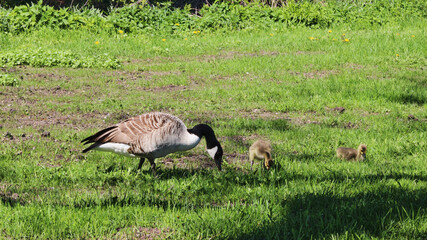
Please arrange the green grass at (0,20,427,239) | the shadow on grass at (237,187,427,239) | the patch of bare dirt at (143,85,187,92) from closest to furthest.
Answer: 1. the shadow on grass at (237,187,427,239)
2. the green grass at (0,20,427,239)
3. the patch of bare dirt at (143,85,187,92)

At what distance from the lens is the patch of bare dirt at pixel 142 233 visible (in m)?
4.25

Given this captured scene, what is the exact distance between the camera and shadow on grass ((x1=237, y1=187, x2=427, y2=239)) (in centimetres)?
420

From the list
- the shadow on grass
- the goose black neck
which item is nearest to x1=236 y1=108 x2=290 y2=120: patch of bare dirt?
the goose black neck

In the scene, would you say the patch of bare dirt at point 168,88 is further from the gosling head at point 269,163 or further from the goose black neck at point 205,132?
the gosling head at point 269,163

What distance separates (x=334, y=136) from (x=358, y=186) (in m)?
2.31

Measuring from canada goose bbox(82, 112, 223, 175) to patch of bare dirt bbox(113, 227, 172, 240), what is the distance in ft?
4.36

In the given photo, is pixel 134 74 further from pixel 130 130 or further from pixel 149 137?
pixel 149 137

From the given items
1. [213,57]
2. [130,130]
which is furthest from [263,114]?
[213,57]

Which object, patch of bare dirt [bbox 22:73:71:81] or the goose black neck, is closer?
the goose black neck

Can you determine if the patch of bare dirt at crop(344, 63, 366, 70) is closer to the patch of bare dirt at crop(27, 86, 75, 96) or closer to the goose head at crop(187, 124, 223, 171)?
the patch of bare dirt at crop(27, 86, 75, 96)

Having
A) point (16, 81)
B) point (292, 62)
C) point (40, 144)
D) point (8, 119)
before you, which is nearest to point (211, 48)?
point (292, 62)

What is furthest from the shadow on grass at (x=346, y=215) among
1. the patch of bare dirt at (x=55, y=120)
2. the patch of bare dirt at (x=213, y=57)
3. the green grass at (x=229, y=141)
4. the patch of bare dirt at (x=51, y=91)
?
the patch of bare dirt at (x=213, y=57)

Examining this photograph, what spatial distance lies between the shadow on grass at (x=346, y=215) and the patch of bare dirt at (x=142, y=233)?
2.06 feet

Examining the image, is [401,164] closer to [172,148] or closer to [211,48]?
[172,148]
